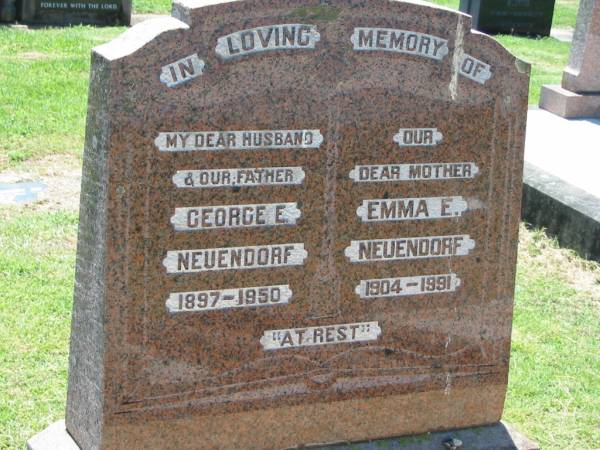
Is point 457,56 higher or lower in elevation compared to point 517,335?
higher

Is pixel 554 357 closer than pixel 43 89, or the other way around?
pixel 554 357

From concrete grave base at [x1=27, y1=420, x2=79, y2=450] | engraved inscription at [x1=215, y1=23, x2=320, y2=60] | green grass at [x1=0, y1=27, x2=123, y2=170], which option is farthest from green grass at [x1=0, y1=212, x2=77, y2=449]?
engraved inscription at [x1=215, y1=23, x2=320, y2=60]

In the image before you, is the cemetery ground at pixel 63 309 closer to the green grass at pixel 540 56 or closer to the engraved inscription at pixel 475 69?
the engraved inscription at pixel 475 69

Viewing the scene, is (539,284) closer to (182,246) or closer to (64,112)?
(182,246)

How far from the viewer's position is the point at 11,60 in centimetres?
1052

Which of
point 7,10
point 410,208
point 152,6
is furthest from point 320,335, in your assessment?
point 152,6

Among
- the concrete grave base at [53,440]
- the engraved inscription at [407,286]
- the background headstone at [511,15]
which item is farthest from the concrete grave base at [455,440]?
the background headstone at [511,15]

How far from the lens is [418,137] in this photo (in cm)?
401

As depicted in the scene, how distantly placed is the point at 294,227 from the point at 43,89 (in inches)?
241

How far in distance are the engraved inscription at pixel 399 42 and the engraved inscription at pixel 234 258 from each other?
2.42ft

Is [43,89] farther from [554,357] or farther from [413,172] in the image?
[413,172]

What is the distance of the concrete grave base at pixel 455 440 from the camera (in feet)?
13.4

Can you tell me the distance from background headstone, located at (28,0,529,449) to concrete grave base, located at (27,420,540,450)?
5 cm

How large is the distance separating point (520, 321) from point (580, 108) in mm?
4508
